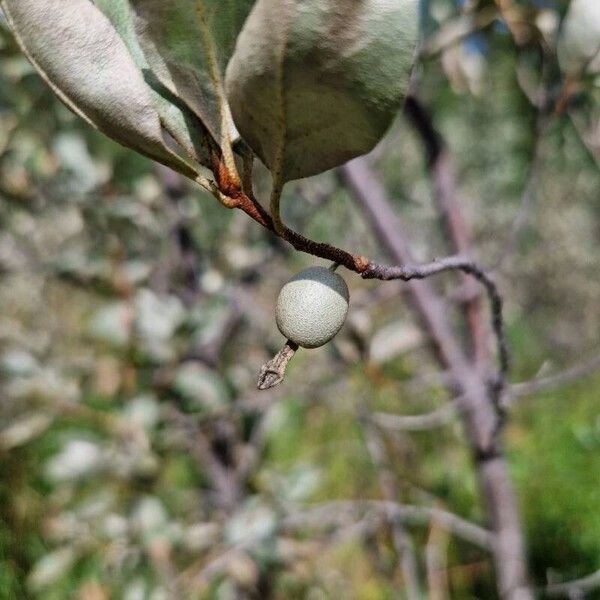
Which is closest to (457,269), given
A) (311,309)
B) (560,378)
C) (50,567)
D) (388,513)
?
(311,309)

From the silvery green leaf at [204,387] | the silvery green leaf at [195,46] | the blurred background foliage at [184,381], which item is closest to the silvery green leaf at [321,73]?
the silvery green leaf at [195,46]

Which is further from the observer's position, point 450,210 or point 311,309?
point 450,210

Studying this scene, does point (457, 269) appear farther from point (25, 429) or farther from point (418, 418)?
point (25, 429)

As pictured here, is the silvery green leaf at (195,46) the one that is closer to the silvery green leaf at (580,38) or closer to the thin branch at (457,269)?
the thin branch at (457,269)

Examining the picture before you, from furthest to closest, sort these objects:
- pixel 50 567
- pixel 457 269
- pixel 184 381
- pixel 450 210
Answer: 1. pixel 50 567
2. pixel 184 381
3. pixel 450 210
4. pixel 457 269

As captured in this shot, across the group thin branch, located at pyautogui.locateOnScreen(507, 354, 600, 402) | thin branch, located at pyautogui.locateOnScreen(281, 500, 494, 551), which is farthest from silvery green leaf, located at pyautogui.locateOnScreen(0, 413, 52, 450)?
thin branch, located at pyautogui.locateOnScreen(507, 354, 600, 402)

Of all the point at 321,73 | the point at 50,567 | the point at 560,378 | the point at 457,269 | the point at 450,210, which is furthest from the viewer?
the point at 50,567
